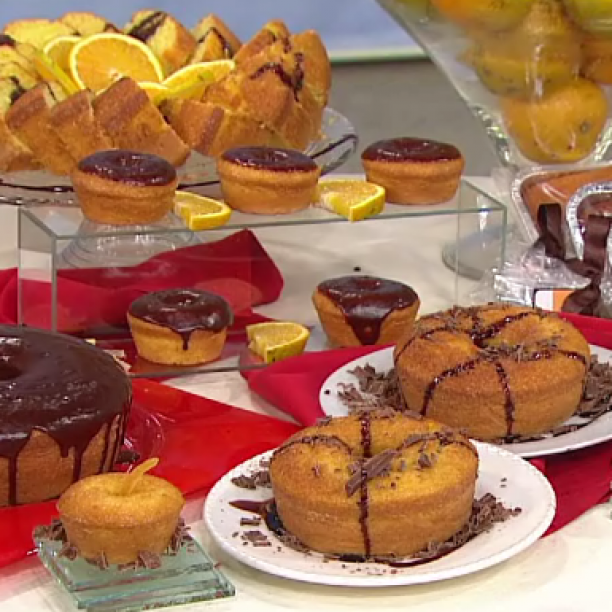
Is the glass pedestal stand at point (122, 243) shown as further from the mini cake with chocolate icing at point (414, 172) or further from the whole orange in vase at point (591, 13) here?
the whole orange in vase at point (591, 13)

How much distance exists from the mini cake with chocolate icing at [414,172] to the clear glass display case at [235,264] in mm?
14

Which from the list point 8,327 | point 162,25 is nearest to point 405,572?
point 8,327

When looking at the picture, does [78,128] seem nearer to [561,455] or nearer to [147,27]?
[147,27]

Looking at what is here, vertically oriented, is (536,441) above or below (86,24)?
below

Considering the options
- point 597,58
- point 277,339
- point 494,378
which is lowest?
point 277,339

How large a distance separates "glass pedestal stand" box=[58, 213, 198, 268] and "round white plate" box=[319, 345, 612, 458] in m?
0.20

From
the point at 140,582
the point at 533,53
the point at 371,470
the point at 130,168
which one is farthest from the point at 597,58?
the point at 140,582

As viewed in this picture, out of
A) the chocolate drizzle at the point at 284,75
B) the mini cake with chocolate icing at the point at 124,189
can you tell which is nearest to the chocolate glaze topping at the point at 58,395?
the mini cake with chocolate icing at the point at 124,189

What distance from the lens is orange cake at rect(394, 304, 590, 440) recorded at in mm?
1083

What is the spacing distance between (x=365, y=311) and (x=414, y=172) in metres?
0.15

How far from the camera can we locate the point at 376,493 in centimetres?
91

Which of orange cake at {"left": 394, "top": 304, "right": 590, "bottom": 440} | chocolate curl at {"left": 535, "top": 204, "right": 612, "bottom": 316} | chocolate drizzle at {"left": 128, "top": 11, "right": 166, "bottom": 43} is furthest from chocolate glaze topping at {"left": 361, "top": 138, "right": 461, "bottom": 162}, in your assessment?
chocolate drizzle at {"left": 128, "top": 11, "right": 166, "bottom": 43}

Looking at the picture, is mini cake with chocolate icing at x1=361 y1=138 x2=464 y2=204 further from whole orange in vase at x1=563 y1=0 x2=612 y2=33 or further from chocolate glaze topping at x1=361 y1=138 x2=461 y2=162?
whole orange in vase at x1=563 y1=0 x2=612 y2=33

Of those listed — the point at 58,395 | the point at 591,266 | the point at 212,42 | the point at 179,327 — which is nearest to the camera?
the point at 58,395
